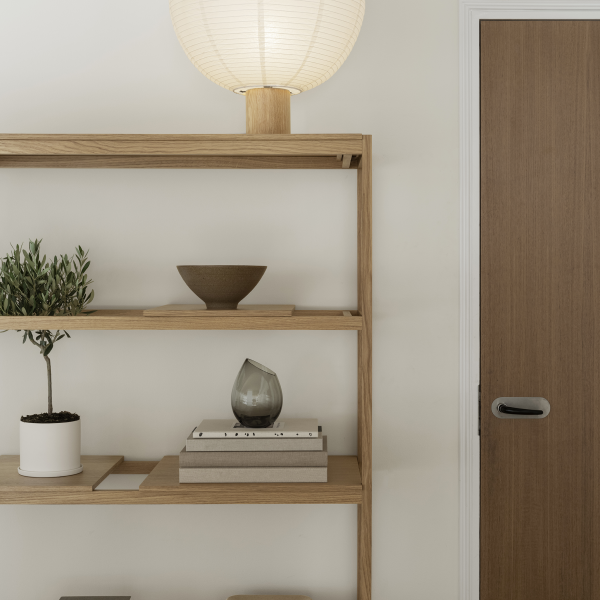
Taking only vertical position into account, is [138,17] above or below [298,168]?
above

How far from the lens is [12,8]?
142cm

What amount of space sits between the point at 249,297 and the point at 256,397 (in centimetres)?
30

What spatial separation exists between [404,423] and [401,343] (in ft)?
0.65

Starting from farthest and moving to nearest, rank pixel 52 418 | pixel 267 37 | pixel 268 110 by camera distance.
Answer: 1. pixel 52 418
2. pixel 268 110
3. pixel 267 37

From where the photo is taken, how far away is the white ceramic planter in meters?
1.25

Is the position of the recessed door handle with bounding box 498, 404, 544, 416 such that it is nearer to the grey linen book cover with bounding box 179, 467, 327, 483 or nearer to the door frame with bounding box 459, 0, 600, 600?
the door frame with bounding box 459, 0, 600, 600

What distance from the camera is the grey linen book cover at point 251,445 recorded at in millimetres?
1199

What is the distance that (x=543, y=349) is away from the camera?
143 centimetres

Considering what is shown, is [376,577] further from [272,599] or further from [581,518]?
[581,518]

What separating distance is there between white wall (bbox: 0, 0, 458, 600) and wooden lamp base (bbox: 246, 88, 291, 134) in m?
0.28

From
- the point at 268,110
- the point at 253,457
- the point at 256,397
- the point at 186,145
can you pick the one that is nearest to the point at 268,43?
the point at 268,110

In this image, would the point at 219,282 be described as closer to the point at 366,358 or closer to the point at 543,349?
the point at 366,358

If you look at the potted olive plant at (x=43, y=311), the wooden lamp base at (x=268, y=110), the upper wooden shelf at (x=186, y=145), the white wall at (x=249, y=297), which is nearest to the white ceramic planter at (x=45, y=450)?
the potted olive plant at (x=43, y=311)

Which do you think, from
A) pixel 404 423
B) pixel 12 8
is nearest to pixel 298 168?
pixel 404 423
